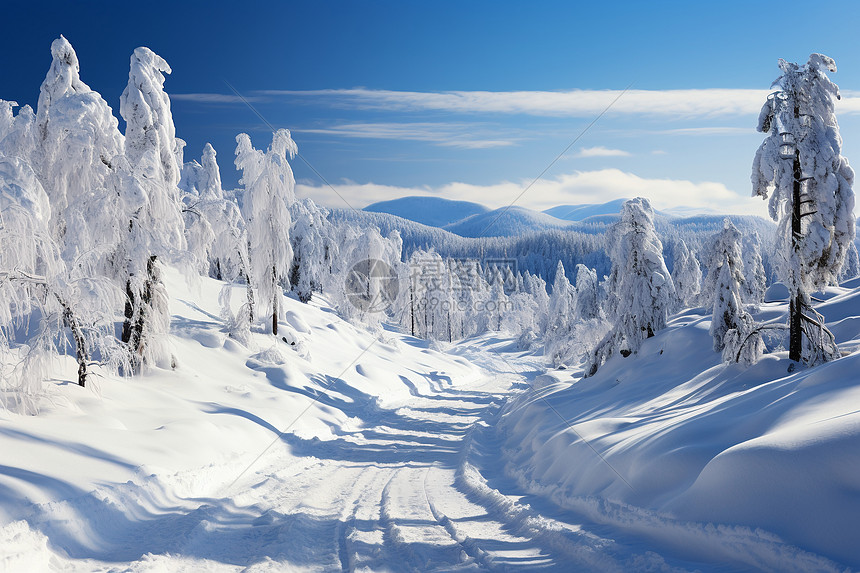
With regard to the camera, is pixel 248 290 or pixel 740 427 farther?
pixel 248 290

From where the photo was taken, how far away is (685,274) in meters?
56.7

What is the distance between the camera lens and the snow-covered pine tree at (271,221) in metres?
27.0

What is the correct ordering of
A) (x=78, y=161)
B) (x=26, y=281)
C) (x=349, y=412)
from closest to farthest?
(x=26, y=281) → (x=78, y=161) → (x=349, y=412)

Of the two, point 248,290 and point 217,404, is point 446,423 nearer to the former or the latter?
point 217,404

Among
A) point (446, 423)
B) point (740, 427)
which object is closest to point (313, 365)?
point (446, 423)

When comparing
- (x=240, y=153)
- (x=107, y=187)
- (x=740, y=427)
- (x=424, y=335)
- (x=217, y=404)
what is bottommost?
(x=424, y=335)

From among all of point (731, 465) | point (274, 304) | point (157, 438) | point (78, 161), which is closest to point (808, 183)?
point (731, 465)

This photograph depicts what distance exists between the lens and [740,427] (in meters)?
7.49

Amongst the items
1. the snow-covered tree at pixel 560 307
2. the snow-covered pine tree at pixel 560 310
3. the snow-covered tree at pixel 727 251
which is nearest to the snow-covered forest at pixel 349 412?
the snow-covered tree at pixel 727 251

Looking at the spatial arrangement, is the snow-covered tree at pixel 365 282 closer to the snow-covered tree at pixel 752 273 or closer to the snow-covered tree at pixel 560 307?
the snow-covered tree at pixel 752 273

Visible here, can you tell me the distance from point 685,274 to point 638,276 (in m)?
39.7

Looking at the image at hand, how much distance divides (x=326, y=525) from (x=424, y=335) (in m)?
59.7

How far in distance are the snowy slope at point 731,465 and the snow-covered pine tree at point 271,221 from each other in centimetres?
1768

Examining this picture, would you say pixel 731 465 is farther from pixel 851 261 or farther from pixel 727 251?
pixel 851 261
